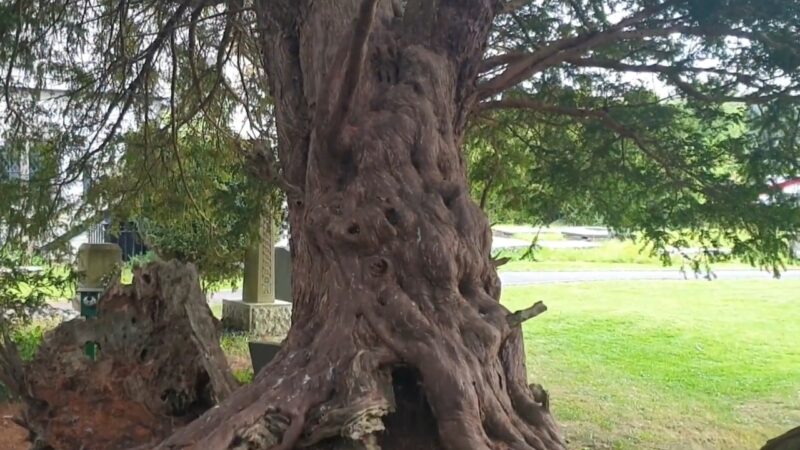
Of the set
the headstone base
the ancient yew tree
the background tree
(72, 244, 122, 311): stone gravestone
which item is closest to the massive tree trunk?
the ancient yew tree

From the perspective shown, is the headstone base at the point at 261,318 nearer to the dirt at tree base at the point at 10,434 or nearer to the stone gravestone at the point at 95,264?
the stone gravestone at the point at 95,264

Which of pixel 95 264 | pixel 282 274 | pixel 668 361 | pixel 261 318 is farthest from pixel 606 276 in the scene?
pixel 95 264

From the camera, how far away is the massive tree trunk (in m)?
2.44

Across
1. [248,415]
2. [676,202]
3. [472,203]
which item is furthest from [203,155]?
[248,415]

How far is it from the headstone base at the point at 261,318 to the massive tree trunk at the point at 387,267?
26.2 feet

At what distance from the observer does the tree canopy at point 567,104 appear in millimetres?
3910

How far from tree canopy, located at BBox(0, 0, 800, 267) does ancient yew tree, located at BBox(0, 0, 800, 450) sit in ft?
0.05

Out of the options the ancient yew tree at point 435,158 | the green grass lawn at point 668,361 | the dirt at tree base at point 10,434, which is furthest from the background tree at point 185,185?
the green grass lawn at point 668,361

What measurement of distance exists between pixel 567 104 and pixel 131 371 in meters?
2.83

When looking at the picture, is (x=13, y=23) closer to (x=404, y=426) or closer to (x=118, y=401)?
(x=118, y=401)

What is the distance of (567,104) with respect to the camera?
4801 millimetres

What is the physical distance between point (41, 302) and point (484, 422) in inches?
205

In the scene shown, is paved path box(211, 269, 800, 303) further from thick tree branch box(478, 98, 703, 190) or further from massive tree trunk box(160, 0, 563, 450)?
massive tree trunk box(160, 0, 563, 450)

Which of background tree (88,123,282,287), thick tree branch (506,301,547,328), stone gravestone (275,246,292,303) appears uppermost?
background tree (88,123,282,287)
